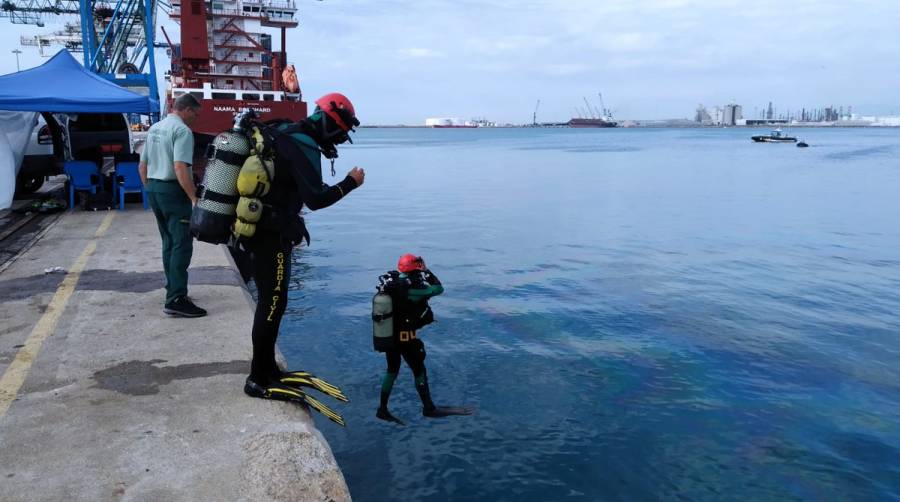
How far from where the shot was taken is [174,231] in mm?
6336

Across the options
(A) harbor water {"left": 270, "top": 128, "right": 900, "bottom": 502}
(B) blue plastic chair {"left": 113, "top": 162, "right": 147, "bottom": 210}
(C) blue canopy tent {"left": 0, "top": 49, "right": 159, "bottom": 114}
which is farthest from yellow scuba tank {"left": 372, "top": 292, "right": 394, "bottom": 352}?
(B) blue plastic chair {"left": 113, "top": 162, "right": 147, "bottom": 210}

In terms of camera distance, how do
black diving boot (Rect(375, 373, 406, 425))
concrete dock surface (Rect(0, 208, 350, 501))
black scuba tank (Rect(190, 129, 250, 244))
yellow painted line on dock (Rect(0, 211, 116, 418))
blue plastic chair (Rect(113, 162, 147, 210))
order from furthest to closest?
1. blue plastic chair (Rect(113, 162, 147, 210))
2. black diving boot (Rect(375, 373, 406, 425))
3. yellow painted line on dock (Rect(0, 211, 116, 418))
4. black scuba tank (Rect(190, 129, 250, 244))
5. concrete dock surface (Rect(0, 208, 350, 501))

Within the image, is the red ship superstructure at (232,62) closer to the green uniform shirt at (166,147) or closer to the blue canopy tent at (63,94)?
the blue canopy tent at (63,94)

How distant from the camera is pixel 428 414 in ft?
21.4

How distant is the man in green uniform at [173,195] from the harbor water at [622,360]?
1912 mm

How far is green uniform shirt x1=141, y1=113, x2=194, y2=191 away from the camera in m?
6.23

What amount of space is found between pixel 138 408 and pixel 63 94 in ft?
33.5

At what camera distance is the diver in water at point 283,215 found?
420 centimetres

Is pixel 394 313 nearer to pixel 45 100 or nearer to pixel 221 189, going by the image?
pixel 221 189

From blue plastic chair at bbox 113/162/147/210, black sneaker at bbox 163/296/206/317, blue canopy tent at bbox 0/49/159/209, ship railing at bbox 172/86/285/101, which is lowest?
black sneaker at bbox 163/296/206/317

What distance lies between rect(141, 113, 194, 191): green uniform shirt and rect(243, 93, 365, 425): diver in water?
7.31 feet

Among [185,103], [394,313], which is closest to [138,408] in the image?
[394,313]

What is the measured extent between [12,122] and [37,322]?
33.7 feet

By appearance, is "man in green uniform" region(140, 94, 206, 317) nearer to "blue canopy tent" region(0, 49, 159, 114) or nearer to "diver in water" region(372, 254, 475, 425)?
"diver in water" region(372, 254, 475, 425)
